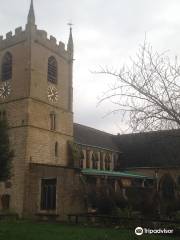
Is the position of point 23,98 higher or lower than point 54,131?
higher

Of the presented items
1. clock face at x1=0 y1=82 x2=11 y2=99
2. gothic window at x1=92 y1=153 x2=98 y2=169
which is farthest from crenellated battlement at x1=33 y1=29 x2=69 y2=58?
gothic window at x1=92 y1=153 x2=98 y2=169

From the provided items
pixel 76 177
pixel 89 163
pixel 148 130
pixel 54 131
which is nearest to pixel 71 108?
pixel 54 131

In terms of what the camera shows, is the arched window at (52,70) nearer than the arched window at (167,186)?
Yes

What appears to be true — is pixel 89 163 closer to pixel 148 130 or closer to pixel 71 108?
pixel 71 108

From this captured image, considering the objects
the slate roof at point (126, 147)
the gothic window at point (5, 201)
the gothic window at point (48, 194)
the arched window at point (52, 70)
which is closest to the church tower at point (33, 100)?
the arched window at point (52, 70)

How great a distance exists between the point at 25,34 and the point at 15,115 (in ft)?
28.5

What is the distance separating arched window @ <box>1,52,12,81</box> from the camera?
41.9 meters

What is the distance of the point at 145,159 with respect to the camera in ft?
168

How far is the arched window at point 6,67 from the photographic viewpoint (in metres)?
41.9

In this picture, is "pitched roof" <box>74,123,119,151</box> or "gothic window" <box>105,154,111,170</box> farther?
"gothic window" <box>105,154,111,170</box>

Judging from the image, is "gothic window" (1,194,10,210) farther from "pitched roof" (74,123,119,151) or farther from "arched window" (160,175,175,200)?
"arched window" (160,175,175,200)

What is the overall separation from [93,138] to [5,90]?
1426 centimetres

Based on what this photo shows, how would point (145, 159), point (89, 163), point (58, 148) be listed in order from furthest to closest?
point (145, 159) < point (89, 163) < point (58, 148)

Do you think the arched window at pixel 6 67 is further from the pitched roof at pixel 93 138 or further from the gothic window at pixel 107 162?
the gothic window at pixel 107 162
